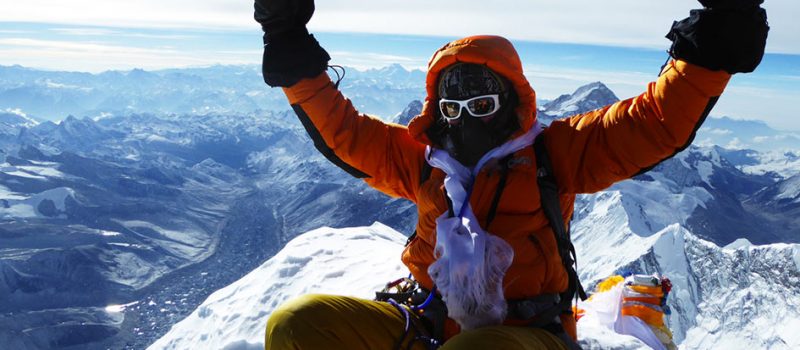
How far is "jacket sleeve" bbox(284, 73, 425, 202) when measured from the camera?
5.41m

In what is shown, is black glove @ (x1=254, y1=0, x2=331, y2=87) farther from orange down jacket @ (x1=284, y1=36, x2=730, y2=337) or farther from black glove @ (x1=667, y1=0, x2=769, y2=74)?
black glove @ (x1=667, y1=0, x2=769, y2=74)

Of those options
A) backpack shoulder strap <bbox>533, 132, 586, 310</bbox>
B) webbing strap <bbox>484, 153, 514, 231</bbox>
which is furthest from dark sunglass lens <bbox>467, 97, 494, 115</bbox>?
webbing strap <bbox>484, 153, 514, 231</bbox>

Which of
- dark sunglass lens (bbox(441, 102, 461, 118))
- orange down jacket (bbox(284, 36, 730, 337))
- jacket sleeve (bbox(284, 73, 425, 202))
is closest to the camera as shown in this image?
orange down jacket (bbox(284, 36, 730, 337))

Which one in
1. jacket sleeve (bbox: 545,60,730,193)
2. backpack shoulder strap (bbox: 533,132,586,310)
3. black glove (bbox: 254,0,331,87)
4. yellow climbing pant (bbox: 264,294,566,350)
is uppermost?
black glove (bbox: 254,0,331,87)

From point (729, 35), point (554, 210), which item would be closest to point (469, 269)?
point (554, 210)

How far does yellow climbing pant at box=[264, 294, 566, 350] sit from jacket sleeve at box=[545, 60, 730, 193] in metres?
1.45

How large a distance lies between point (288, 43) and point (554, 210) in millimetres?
2733

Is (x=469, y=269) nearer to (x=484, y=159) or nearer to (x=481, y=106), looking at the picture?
(x=484, y=159)

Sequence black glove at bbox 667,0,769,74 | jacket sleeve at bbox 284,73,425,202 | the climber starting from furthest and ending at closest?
jacket sleeve at bbox 284,73,425,202 → the climber → black glove at bbox 667,0,769,74

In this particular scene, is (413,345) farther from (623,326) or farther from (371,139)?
(623,326)

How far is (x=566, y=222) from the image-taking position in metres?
5.26

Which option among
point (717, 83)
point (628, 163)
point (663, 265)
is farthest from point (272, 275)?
point (663, 265)

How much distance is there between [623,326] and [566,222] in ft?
9.04

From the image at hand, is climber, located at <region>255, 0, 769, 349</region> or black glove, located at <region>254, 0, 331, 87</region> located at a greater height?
black glove, located at <region>254, 0, 331, 87</region>
